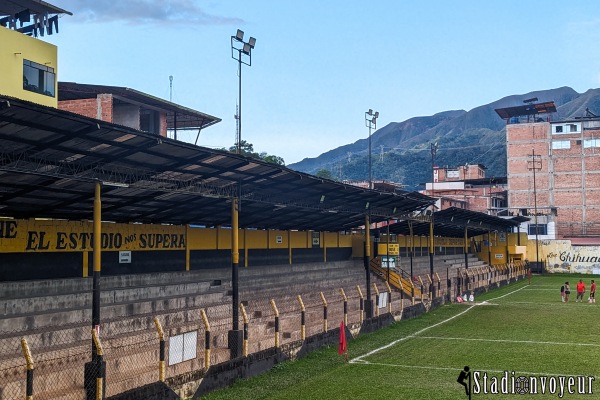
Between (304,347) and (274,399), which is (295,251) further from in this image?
(274,399)

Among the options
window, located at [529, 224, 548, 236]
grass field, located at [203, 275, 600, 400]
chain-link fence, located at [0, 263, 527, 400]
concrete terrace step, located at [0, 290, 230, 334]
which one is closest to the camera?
chain-link fence, located at [0, 263, 527, 400]

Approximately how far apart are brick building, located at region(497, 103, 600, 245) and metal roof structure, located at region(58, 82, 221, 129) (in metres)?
73.5

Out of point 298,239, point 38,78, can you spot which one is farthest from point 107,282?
point 298,239

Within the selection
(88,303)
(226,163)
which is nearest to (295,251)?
(88,303)

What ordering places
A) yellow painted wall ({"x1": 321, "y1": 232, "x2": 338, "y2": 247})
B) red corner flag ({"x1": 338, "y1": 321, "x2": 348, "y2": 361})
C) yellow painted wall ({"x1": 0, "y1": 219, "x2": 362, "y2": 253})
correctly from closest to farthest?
1. red corner flag ({"x1": 338, "y1": 321, "x2": 348, "y2": 361})
2. yellow painted wall ({"x1": 0, "y1": 219, "x2": 362, "y2": 253})
3. yellow painted wall ({"x1": 321, "y1": 232, "x2": 338, "y2": 247})

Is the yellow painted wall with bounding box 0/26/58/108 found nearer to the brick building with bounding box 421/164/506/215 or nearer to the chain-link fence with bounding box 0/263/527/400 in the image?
the chain-link fence with bounding box 0/263/527/400

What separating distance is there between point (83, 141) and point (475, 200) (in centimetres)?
12242

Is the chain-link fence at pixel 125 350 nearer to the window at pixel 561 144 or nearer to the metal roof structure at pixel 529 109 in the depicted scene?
the window at pixel 561 144

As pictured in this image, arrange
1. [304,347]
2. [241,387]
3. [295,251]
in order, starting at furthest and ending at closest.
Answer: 1. [295,251]
2. [304,347]
3. [241,387]

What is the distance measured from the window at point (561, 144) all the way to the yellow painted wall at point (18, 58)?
95.3m

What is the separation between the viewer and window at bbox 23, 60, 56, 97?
3788 centimetres

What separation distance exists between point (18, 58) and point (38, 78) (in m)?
1.88

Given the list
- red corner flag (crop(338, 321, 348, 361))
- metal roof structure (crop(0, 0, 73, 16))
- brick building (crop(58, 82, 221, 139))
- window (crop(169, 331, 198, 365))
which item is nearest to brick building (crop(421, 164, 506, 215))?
brick building (crop(58, 82, 221, 139))

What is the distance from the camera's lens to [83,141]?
54.9 feet
